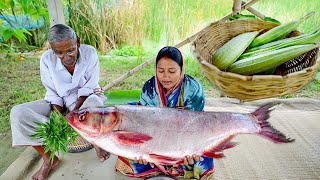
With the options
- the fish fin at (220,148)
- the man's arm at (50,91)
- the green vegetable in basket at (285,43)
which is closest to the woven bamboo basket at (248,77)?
the green vegetable in basket at (285,43)

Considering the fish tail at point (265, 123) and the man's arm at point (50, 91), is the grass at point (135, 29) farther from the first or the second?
the fish tail at point (265, 123)

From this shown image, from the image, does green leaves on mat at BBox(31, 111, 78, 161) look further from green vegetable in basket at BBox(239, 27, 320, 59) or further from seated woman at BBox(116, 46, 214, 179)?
green vegetable in basket at BBox(239, 27, 320, 59)

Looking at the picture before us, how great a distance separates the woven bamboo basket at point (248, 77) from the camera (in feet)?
5.64

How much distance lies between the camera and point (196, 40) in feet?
7.06

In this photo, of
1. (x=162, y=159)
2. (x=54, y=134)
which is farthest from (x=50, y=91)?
(x=162, y=159)

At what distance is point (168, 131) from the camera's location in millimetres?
1858

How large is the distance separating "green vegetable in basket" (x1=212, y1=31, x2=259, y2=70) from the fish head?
33.5 inches

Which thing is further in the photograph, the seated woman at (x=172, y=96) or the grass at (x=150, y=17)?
the grass at (x=150, y=17)

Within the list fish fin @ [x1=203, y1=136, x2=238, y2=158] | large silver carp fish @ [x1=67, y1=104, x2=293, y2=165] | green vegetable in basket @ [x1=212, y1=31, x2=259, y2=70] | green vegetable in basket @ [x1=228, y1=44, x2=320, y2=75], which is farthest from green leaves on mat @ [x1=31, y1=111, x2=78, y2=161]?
green vegetable in basket @ [x1=228, y1=44, x2=320, y2=75]

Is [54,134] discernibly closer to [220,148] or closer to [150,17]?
[220,148]

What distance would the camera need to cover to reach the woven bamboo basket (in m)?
1.72

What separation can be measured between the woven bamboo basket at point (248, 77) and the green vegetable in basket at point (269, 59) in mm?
105

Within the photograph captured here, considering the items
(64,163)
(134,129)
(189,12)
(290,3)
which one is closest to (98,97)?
(64,163)

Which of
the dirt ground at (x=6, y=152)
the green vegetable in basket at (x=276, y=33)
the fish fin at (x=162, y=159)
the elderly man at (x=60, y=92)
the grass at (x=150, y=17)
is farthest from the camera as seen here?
the grass at (x=150, y=17)
